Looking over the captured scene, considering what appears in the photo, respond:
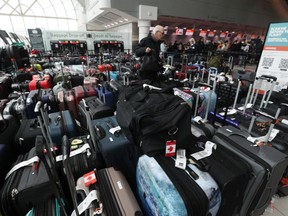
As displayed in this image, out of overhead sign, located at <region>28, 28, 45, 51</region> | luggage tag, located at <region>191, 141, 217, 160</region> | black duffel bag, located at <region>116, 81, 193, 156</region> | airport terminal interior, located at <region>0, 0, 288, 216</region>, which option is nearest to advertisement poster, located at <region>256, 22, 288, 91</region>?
airport terminal interior, located at <region>0, 0, 288, 216</region>

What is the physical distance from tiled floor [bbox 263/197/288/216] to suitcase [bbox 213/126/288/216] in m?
0.17

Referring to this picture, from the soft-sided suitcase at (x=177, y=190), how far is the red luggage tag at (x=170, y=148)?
36 millimetres

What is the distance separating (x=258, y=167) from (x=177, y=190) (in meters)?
0.67

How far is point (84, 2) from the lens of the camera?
750 inches

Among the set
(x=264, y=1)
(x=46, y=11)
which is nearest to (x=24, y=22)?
(x=46, y=11)

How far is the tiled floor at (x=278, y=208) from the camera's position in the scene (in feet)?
4.98

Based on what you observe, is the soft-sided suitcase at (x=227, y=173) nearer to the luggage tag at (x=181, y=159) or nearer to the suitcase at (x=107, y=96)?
the luggage tag at (x=181, y=159)

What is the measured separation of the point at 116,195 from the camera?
107 cm

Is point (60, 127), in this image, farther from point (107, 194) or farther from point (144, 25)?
point (144, 25)

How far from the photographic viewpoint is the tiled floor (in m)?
1.52

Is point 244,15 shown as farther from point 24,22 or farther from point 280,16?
point 24,22

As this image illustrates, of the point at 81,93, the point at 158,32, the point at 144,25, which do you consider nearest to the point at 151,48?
the point at 158,32

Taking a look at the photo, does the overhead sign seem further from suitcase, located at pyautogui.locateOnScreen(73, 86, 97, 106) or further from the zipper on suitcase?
the zipper on suitcase

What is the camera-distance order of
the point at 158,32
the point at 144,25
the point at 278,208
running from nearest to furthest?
the point at 278,208
the point at 158,32
the point at 144,25
